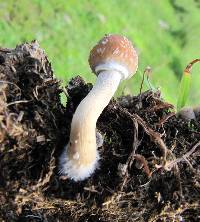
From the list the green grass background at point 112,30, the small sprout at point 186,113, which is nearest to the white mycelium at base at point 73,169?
the small sprout at point 186,113

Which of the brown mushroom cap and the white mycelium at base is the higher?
the brown mushroom cap

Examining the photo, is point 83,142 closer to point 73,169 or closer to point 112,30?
point 73,169

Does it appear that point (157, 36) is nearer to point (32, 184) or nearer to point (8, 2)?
point (8, 2)

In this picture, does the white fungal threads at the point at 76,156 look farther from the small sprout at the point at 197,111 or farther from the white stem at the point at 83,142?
the small sprout at the point at 197,111

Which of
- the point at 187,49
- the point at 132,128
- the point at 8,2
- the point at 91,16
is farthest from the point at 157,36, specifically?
the point at 132,128

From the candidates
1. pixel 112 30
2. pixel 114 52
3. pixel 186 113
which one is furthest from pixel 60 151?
pixel 112 30

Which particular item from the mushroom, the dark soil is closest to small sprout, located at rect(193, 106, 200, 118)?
the dark soil

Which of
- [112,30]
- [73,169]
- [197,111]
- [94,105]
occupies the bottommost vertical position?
[73,169]

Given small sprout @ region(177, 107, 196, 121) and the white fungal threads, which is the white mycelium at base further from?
small sprout @ region(177, 107, 196, 121)
